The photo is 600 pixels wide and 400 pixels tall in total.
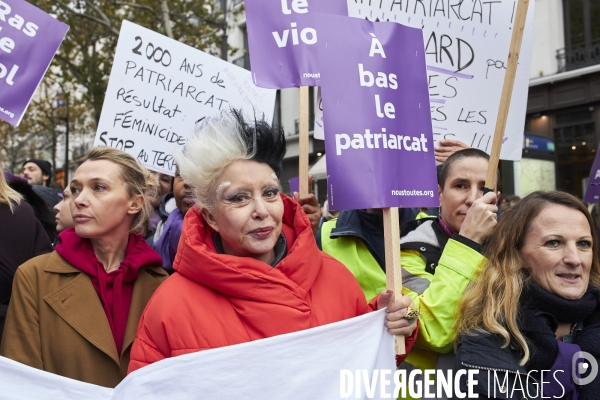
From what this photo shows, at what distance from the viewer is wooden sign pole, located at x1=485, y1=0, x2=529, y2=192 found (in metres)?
2.54

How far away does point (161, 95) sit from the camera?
429cm

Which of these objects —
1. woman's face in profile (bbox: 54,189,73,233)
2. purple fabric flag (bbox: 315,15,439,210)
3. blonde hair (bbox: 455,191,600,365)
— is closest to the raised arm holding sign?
purple fabric flag (bbox: 315,15,439,210)

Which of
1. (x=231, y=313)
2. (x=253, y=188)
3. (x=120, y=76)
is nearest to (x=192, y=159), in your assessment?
(x=253, y=188)

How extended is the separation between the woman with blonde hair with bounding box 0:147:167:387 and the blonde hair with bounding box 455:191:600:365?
1284 millimetres

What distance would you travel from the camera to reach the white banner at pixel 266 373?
1916 millimetres

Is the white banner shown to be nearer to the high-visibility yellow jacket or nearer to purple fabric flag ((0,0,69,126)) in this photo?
the high-visibility yellow jacket

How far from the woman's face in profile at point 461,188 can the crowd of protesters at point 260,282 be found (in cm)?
1

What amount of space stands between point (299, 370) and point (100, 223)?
1140mm

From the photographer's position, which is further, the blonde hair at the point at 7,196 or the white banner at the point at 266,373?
the blonde hair at the point at 7,196

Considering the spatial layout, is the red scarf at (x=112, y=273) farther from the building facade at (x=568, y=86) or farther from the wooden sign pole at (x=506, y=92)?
the building facade at (x=568, y=86)

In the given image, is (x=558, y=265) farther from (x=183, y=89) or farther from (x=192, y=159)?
(x=183, y=89)

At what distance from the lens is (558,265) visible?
2.23 meters

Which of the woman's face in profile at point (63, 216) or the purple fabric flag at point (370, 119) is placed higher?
the purple fabric flag at point (370, 119)

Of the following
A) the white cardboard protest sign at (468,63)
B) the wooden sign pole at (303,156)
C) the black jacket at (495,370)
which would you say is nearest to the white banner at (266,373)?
the black jacket at (495,370)
